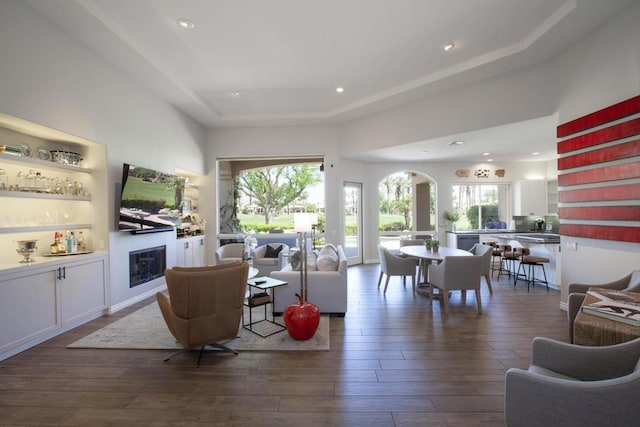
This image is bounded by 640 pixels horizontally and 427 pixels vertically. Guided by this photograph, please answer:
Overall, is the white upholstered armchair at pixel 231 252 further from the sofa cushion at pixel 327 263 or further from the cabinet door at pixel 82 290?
the sofa cushion at pixel 327 263

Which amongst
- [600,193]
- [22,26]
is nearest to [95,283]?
[22,26]

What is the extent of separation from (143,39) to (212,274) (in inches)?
138

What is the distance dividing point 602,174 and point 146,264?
710cm

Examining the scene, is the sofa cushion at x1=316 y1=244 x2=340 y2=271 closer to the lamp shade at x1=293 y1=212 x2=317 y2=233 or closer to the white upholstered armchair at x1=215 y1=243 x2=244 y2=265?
the lamp shade at x1=293 y1=212 x2=317 y2=233

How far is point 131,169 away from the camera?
185 inches

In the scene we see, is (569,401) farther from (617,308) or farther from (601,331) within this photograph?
(617,308)

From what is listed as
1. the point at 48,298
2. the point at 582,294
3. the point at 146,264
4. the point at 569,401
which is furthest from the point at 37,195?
the point at 582,294

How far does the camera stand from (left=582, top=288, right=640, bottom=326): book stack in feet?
6.36

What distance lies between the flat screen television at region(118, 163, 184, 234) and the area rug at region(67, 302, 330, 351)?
1571mm

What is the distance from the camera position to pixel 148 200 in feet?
17.0

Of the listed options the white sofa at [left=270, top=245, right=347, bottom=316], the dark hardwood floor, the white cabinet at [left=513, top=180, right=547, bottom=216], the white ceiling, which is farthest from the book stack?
the white cabinet at [left=513, top=180, right=547, bottom=216]

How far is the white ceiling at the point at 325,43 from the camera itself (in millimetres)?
3473

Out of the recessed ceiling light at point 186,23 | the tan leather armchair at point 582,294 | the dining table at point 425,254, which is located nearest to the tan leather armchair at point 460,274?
the dining table at point 425,254

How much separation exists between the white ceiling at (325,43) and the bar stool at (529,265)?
2373mm
